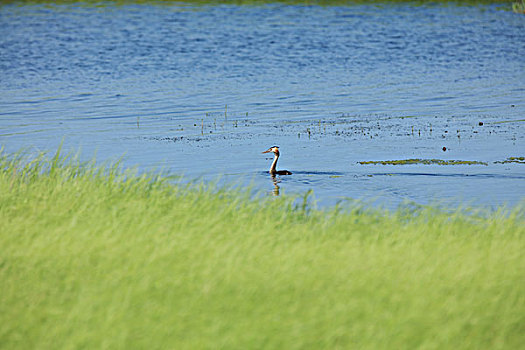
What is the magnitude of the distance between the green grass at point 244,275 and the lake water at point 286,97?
264 cm

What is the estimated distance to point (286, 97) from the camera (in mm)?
27219

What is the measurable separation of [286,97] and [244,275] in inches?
767

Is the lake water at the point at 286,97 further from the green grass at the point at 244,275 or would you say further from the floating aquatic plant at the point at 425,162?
the green grass at the point at 244,275

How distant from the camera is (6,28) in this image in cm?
4841

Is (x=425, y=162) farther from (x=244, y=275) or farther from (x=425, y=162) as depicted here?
(x=244, y=275)

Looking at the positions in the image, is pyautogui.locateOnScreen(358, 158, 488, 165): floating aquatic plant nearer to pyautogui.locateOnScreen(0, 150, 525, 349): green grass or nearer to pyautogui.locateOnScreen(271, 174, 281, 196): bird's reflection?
pyautogui.locateOnScreen(271, 174, 281, 196): bird's reflection

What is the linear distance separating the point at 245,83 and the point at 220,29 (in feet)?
61.4

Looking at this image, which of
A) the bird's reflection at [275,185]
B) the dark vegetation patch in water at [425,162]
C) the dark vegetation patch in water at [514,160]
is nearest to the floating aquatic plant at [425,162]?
the dark vegetation patch in water at [425,162]

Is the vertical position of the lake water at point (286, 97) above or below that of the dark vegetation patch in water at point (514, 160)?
below

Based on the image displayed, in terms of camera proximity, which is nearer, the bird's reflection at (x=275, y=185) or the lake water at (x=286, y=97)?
the bird's reflection at (x=275, y=185)

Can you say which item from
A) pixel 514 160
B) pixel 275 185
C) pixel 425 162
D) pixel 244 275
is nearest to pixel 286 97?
pixel 425 162

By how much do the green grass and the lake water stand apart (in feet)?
8.68

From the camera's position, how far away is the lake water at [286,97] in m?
16.6

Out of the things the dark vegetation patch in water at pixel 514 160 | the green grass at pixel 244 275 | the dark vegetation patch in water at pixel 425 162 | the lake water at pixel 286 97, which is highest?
the green grass at pixel 244 275
